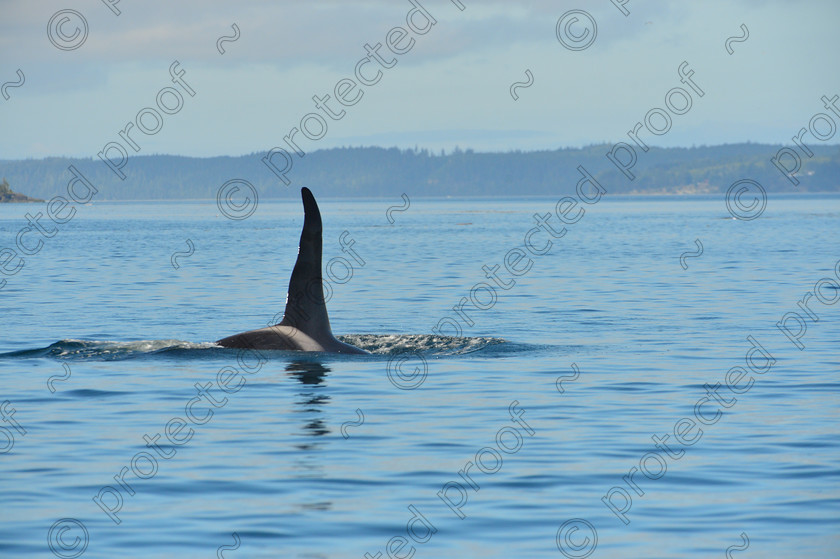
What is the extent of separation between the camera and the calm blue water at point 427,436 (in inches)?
368

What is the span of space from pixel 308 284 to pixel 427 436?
4.65 meters

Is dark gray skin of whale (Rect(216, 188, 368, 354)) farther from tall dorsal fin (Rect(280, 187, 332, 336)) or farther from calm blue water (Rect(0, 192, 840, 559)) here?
calm blue water (Rect(0, 192, 840, 559))

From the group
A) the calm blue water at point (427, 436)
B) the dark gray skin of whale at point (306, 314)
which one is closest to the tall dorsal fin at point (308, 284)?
the dark gray skin of whale at point (306, 314)

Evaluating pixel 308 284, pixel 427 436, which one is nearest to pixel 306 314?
pixel 308 284

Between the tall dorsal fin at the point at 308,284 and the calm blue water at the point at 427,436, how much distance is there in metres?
0.70

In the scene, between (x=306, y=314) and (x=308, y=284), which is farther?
(x=306, y=314)

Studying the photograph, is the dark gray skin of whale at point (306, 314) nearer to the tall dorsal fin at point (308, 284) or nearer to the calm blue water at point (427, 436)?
the tall dorsal fin at point (308, 284)

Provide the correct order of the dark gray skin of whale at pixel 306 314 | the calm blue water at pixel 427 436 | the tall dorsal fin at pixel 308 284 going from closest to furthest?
1. the calm blue water at pixel 427 436
2. the tall dorsal fin at pixel 308 284
3. the dark gray skin of whale at pixel 306 314

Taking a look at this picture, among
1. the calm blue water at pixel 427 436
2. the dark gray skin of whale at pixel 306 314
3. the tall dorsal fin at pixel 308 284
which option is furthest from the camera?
the dark gray skin of whale at pixel 306 314

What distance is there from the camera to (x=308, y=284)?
1720 centimetres

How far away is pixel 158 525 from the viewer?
31.2ft

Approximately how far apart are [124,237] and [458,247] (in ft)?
92.2

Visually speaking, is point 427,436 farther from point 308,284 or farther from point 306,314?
point 306,314

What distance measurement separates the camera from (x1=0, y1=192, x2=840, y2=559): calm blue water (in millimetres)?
9359
